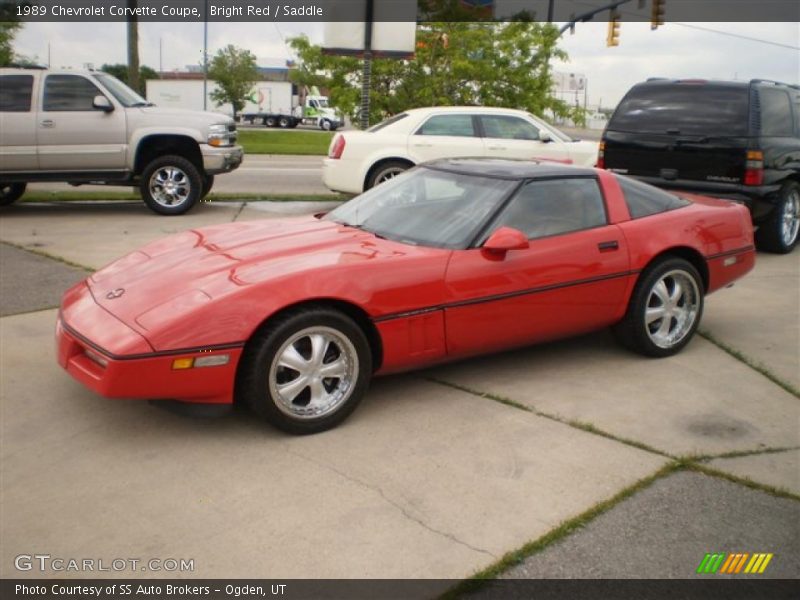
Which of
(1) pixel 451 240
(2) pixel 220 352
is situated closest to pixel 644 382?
(1) pixel 451 240

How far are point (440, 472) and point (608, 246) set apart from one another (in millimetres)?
2032

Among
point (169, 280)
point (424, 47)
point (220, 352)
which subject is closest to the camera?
point (220, 352)

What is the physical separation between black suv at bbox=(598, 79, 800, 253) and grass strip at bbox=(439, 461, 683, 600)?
560 cm

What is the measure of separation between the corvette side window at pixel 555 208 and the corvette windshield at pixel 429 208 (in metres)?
0.11

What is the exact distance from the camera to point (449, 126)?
11266 mm

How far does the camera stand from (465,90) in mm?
17922

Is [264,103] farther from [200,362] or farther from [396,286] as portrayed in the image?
[200,362]

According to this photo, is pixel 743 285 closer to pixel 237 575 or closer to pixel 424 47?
pixel 237 575

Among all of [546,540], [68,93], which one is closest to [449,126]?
[68,93]

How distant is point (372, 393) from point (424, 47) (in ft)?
Answer: 46.8

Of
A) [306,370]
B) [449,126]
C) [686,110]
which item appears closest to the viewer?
[306,370]

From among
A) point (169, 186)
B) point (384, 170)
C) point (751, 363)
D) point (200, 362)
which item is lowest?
point (751, 363)

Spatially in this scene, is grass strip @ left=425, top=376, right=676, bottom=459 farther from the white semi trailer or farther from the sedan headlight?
the white semi trailer

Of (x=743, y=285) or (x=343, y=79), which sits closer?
(x=743, y=285)
